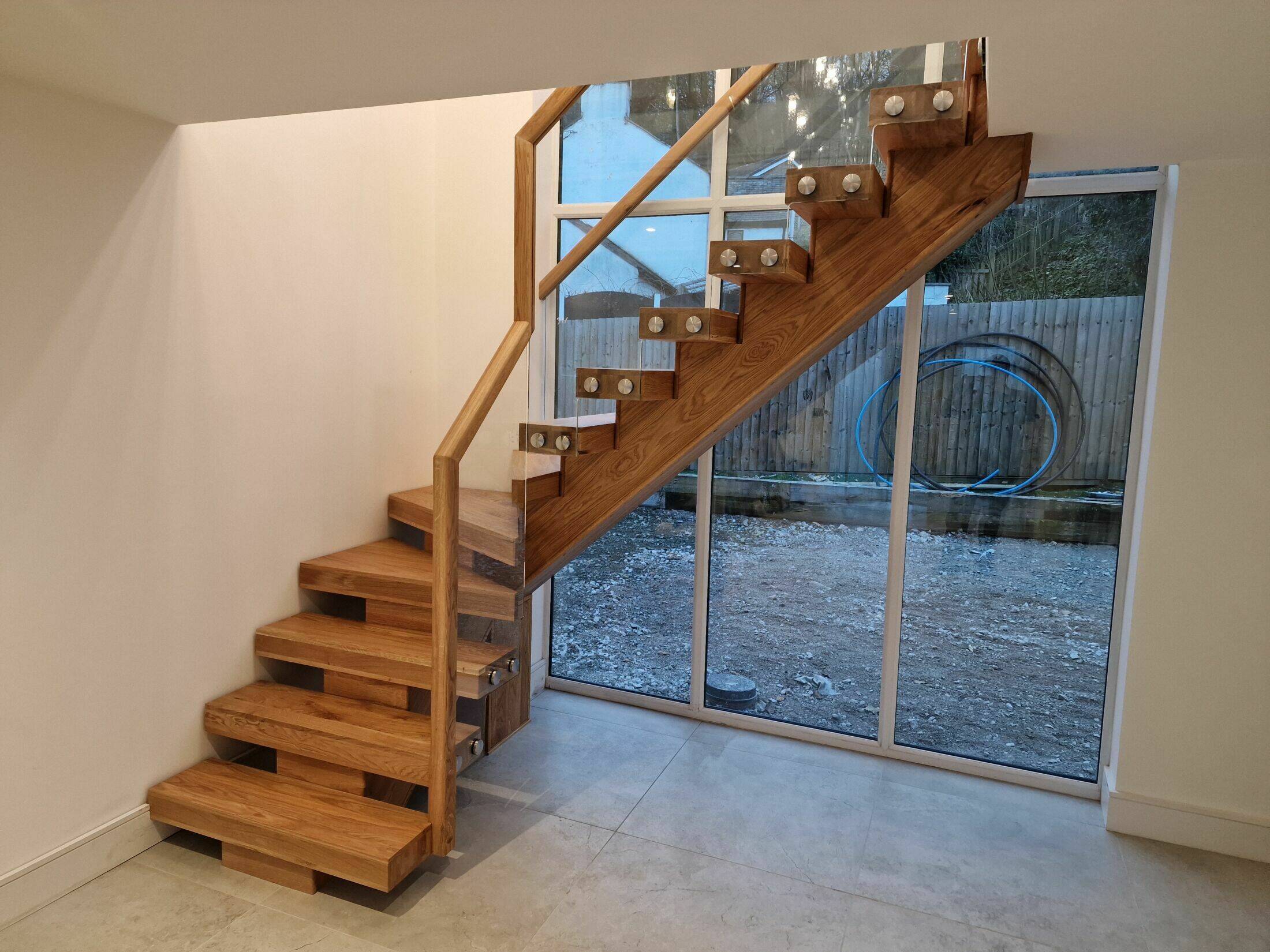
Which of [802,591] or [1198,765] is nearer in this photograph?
[1198,765]

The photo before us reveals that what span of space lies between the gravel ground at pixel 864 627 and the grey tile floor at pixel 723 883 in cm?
30

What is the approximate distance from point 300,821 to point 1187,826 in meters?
3.16

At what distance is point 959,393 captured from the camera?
3.33m

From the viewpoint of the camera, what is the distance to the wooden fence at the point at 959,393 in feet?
10.2

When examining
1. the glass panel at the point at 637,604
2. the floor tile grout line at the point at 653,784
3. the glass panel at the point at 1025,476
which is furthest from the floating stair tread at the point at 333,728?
the glass panel at the point at 1025,476

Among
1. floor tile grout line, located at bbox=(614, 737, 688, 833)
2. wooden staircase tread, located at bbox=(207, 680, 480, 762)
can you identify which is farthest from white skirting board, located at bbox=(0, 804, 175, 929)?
floor tile grout line, located at bbox=(614, 737, 688, 833)

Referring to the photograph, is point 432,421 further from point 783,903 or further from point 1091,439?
point 1091,439

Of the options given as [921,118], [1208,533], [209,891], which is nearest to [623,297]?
[921,118]

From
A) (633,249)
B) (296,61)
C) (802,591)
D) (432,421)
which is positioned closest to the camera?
(296,61)

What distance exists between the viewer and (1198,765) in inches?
115

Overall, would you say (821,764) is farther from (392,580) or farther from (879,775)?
(392,580)

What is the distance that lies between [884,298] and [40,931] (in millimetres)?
3271

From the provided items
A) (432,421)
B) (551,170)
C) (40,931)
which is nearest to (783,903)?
(40,931)

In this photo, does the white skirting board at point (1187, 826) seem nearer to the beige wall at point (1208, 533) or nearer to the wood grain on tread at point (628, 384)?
the beige wall at point (1208, 533)
